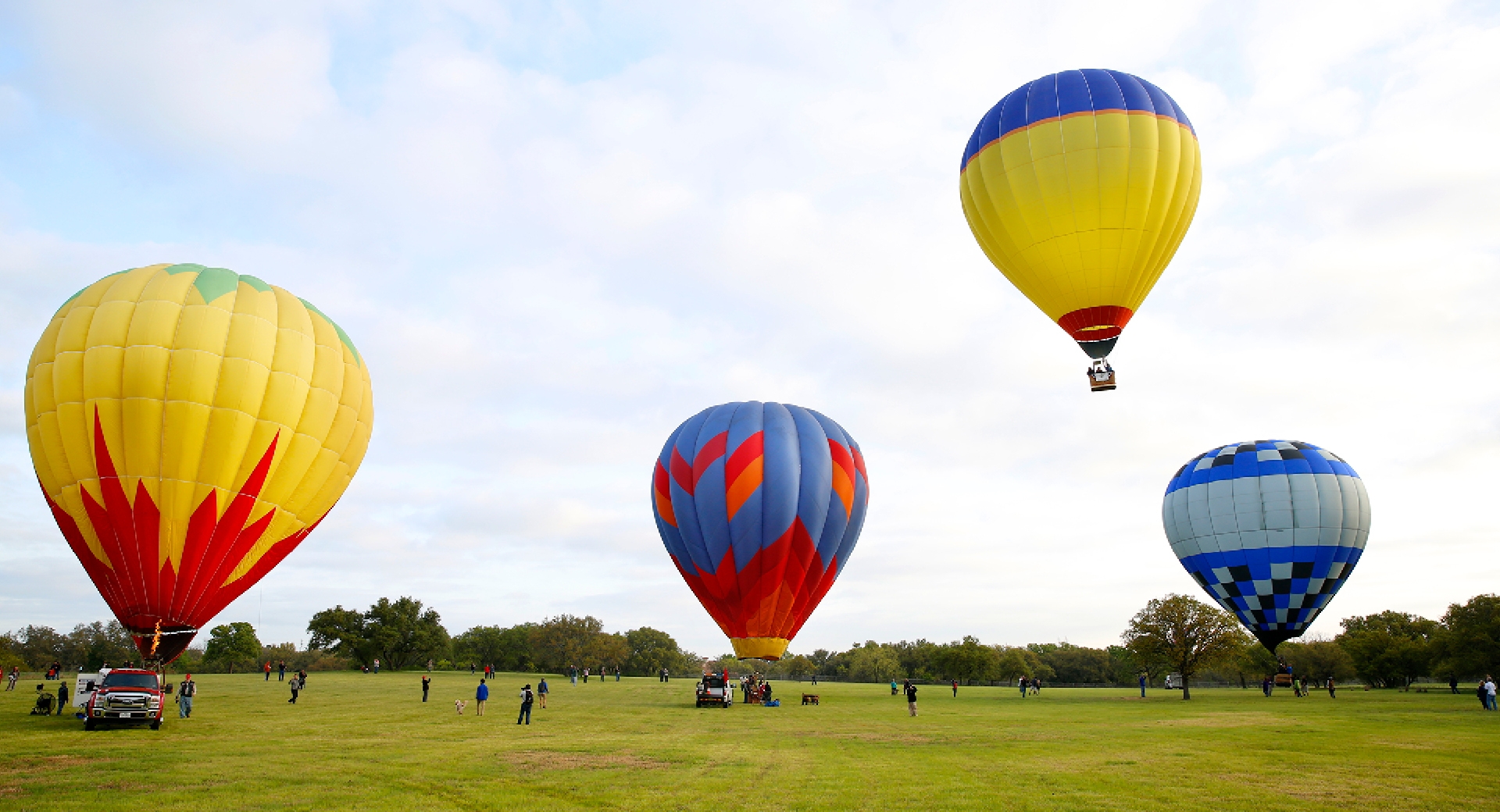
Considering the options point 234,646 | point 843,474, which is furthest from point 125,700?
point 234,646

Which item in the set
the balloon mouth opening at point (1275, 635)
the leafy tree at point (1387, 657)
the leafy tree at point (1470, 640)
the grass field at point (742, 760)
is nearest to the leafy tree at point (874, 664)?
the leafy tree at point (1387, 657)

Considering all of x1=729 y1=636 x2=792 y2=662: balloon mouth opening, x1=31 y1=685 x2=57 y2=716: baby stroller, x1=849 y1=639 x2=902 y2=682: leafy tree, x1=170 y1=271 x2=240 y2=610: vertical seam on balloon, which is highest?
x1=170 y1=271 x2=240 y2=610: vertical seam on balloon

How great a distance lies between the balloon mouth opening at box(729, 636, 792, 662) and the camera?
96.6 ft

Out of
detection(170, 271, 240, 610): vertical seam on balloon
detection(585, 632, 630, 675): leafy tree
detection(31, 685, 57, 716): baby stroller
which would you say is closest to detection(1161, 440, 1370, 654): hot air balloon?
detection(170, 271, 240, 610): vertical seam on balloon

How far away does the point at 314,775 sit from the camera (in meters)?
13.1

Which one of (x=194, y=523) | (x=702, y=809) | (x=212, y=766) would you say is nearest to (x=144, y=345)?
(x=194, y=523)

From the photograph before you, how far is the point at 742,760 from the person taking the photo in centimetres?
1554

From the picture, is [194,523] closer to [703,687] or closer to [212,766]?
[212,766]

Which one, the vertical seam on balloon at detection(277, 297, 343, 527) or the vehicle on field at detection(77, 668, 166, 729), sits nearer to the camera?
the vehicle on field at detection(77, 668, 166, 729)

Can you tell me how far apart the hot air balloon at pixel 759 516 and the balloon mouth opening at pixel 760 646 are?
0.03m

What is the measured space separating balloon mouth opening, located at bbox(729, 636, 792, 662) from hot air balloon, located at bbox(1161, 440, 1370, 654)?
17.9m

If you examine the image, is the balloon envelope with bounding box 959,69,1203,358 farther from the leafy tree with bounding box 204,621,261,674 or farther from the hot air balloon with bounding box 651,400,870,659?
the leafy tree with bounding box 204,621,261,674

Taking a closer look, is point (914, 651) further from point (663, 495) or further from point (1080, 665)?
point (663, 495)

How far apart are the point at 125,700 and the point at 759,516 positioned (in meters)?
17.2
